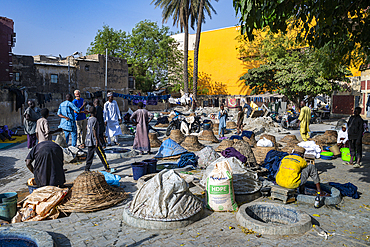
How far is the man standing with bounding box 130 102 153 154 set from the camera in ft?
29.0

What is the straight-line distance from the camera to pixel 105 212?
4656 mm

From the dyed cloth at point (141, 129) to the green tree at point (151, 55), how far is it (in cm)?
2873

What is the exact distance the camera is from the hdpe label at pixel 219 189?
451 cm

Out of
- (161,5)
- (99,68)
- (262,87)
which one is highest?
(161,5)

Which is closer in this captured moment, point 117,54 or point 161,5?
point 161,5

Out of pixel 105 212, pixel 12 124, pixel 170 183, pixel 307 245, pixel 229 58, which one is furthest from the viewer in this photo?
pixel 229 58


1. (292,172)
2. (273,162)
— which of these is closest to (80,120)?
(273,162)

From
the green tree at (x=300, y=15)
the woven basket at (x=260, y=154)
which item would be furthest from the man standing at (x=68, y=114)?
the green tree at (x=300, y=15)

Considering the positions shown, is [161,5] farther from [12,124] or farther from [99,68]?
[12,124]

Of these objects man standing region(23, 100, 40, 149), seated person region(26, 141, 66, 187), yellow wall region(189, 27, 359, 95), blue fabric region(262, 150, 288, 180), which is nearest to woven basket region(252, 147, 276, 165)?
blue fabric region(262, 150, 288, 180)

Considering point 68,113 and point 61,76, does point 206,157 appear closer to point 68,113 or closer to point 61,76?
point 68,113

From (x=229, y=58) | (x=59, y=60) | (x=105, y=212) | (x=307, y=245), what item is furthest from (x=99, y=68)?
(x=307, y=245)

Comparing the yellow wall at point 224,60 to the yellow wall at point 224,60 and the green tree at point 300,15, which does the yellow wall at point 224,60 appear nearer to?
the yellow wall at point 224,60

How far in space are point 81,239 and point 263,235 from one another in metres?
2.55
